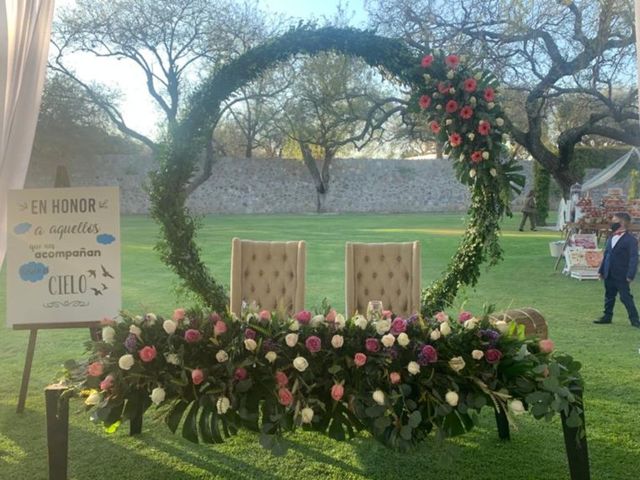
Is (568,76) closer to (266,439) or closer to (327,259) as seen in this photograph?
(327,259)

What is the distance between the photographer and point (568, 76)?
1022cm

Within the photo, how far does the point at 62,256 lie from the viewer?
111 inches

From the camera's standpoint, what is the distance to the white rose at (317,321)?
179cm

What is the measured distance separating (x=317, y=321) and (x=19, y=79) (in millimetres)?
2093

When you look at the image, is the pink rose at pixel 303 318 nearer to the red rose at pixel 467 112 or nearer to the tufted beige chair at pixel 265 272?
the tufted beige chair at pixel 265 272

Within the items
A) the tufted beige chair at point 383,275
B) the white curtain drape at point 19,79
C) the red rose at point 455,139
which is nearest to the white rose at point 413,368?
the tufted beige chair at point 383,275

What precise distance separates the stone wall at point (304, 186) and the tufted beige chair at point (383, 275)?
17095 mm

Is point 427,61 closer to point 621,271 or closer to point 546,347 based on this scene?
point 546,347

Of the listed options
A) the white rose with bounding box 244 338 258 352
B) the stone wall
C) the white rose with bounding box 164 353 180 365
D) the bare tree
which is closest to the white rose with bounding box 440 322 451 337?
the white rose with bounding box 244 338 258 352

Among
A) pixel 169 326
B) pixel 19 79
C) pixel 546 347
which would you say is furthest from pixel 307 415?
pixel 19 79

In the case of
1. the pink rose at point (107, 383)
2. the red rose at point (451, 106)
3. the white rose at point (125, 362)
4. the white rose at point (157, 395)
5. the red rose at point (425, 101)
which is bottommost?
the white rose at point (157, 395)

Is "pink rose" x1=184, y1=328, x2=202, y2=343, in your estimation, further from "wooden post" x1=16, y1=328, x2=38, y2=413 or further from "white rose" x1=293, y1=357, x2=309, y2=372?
"wooden post" x1=16, y1=328, x2=38, y2=413

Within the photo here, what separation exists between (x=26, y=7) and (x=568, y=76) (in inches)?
384

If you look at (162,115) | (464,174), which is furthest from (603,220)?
(162,115)
